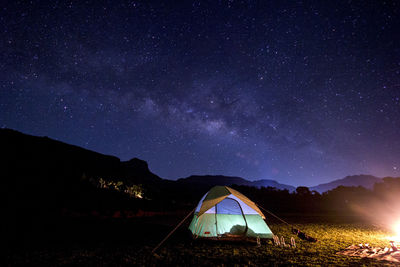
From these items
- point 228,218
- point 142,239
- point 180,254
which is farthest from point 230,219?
point 142,239

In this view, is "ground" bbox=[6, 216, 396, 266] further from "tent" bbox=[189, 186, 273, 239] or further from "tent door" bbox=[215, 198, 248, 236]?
"tent door" bbox=[215, 198, 248, 236]

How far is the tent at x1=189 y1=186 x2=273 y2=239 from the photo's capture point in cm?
805

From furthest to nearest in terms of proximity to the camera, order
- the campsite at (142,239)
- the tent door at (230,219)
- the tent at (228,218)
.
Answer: the tent door at (230,219)
the tent at (228,218)
the campsite at (142,239)

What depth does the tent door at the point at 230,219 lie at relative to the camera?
8.30 metres

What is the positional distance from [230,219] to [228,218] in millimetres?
97

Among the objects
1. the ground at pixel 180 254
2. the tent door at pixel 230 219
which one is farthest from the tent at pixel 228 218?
the ground at pixel 180 254

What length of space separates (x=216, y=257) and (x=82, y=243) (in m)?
5.03

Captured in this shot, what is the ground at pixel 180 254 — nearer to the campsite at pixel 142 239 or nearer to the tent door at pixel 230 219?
the campsite at pixel 142 239

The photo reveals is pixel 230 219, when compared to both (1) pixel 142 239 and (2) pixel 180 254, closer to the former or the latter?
(2) pixel 180 254

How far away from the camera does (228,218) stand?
8578mm

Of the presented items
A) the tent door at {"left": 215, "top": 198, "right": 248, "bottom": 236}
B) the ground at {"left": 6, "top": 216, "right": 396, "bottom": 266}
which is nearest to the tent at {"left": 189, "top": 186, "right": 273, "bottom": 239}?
the tent door at {"left": 215, "top": 198, "right": 248, "bottom": 236}

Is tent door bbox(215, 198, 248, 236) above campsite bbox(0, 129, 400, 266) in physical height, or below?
above

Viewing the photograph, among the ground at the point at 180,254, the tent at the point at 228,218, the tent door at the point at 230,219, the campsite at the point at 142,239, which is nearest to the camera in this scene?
the ground at the point at 180,254

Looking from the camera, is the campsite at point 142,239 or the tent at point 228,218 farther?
the tent at point 228,218
